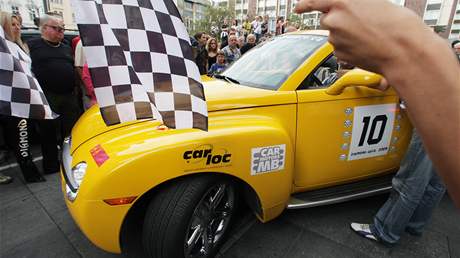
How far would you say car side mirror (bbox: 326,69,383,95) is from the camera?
6.38 ft

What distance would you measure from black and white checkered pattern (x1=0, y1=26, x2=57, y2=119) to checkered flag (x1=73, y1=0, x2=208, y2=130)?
1612 millimetres

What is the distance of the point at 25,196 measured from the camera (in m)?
2.97

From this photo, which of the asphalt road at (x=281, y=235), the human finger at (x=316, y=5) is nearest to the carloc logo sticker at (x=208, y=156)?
the asphalt road at (x=281, y=235)

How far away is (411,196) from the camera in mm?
2023

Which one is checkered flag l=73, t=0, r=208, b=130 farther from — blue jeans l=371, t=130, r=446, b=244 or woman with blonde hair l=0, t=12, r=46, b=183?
woman with blonde hair l=0, t=12, r=46, b=183

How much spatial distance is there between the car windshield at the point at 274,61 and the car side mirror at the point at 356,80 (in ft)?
1.25

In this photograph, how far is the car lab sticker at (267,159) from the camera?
Result: 189cm

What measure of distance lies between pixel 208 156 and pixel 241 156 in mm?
235

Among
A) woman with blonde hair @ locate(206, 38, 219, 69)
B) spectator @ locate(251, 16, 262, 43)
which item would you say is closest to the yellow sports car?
woman with blonde hair @ locate(206, 38, 219, 69)

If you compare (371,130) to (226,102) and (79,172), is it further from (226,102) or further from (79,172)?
(79,172)

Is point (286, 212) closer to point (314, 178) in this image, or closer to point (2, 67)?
point (314, 178)

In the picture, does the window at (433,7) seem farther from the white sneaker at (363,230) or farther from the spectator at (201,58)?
the white sneaker at (363,230)

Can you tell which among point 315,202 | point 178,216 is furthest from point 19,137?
point 315,202

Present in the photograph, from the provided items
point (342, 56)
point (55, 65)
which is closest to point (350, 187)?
point (342, 56)
